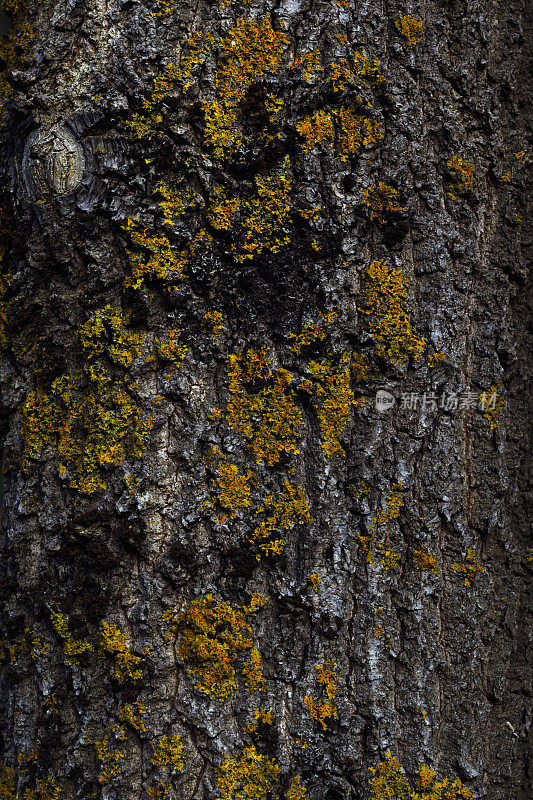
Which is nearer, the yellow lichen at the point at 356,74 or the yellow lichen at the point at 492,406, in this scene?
the yellow lichen at the point at 356,74

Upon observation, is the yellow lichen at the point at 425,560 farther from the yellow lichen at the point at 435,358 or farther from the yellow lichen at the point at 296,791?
the yellow lichen at the point at 296,791

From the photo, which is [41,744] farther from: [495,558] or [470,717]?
[495,558]

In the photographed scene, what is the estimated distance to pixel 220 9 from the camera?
122cm

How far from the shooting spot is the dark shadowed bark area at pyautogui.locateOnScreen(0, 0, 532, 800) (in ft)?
4.00

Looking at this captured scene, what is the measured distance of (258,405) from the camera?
1259 millimetres

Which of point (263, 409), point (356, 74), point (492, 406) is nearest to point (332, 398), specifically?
point (263, 409)

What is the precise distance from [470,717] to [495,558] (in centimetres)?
36

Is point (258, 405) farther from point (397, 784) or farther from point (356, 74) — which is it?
point (397, 784)

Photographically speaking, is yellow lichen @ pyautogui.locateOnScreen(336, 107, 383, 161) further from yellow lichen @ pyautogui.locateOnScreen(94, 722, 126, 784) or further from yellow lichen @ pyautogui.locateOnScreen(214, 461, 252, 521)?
yellow lichen @ pyautogui.locateOnScreen(94, 722, 126, 784)

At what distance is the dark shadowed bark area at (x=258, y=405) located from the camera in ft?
4.00

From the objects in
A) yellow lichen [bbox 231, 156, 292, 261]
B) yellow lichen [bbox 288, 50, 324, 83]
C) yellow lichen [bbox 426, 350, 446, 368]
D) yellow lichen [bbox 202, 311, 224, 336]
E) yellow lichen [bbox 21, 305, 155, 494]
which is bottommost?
yellow lichen [bbox 21, 305, 155, 494]

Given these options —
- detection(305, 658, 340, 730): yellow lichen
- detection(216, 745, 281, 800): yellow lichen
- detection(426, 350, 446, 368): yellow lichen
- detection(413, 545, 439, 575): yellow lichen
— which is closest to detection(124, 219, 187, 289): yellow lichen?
detection(426, 350, 446, 368): yellow lichen

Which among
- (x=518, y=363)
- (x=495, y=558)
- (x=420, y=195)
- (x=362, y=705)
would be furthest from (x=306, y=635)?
(x=420, y=195)

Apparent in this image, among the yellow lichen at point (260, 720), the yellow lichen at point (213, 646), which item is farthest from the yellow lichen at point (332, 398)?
the yellow lichen at point (260, 720)
